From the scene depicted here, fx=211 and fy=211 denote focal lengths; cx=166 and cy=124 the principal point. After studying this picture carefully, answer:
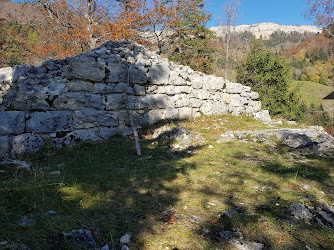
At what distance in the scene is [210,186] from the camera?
4.46 m

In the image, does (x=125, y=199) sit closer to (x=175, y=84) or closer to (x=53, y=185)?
(x=53, y=185)

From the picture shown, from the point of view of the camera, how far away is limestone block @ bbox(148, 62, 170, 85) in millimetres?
10344

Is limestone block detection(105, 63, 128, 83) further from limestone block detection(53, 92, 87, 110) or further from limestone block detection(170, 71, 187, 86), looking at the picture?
limestone block detection(170, 71, 187, 86)

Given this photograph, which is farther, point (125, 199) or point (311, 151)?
point (311, 151)

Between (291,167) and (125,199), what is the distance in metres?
4.29

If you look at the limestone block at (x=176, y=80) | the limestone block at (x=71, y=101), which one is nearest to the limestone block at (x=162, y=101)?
the limestone block at (x=176, y=80)

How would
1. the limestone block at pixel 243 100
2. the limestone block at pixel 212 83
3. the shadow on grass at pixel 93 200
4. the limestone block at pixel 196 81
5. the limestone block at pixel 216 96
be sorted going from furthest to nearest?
the limestone block at pixel 243 100 → the limestone block at pixel 216 96 → the limestone block at pixel 212 83 → the limestone block at pixel 196 81 → the shadow on grass at pixel 93 200

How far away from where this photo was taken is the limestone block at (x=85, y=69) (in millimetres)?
8633

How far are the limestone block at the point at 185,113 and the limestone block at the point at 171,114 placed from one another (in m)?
0.28

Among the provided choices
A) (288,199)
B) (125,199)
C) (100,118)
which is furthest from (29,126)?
(288,199)

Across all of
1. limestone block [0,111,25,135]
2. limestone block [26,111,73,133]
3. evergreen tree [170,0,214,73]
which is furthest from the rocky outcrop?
evergreen tree [170,0,214,73]

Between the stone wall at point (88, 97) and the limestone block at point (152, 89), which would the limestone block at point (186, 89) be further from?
the limestone block at point (152, 89)

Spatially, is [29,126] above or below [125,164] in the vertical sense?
above

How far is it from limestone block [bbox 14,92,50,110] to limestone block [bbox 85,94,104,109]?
1.48 meters
